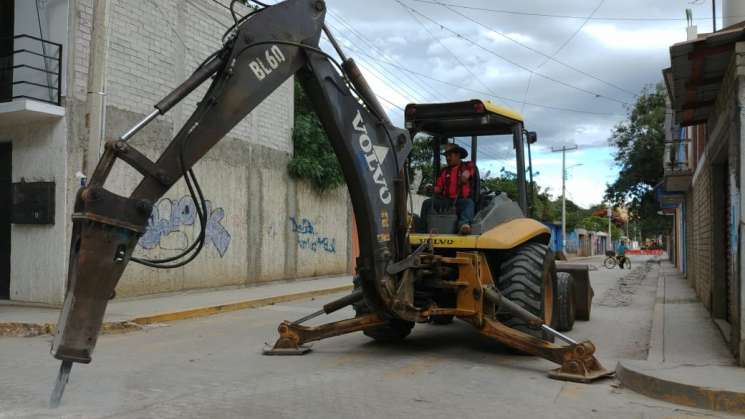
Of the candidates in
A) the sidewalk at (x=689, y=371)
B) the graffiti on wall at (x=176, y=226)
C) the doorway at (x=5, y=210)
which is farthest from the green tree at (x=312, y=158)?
the sidewalk at (x=689, y=371)

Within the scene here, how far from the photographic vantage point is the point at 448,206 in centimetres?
808

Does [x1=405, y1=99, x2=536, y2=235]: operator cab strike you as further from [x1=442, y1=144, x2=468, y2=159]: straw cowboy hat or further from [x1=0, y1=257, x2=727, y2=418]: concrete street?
[x1=0, y1=257, x2=727, y2=418]: concrete street

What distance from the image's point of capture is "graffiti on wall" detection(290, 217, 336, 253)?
18812 millimetres

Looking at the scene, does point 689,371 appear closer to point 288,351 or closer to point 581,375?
point 581,375

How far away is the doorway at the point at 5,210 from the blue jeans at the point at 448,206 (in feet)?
30.4

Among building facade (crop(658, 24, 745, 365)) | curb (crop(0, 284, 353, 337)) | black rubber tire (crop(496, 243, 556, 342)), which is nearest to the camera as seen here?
building facade (crop(658, 24, 745, 365))

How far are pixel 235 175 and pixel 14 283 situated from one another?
215 inches

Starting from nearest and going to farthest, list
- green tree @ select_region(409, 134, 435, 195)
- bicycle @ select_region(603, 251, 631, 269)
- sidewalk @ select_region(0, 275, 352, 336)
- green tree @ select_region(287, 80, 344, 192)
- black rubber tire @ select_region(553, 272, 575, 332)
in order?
green tree @ select_region(409, 134, 435, 195)
black rubber tire @ select_region(553, 272, 575, 332)
sidewalk @ select_region(0, 275, 352, 336)
green tree @ select_region(287, 80, 344, 192)
bicycle @ select_region(603, 251, 631, 269)

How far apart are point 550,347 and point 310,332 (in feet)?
8.96

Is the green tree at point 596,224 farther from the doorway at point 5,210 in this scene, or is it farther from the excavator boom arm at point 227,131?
the excavator boom arm at point 227,131

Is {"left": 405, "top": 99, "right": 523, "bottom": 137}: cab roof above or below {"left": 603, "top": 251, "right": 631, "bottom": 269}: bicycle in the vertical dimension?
above

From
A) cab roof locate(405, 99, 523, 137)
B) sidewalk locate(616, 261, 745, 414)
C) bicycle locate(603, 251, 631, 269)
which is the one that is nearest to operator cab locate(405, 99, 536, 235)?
cab roof locate(405, 99, 523, 137)

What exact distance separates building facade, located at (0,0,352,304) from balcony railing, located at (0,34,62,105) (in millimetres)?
24

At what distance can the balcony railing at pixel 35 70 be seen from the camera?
39.8 feet
